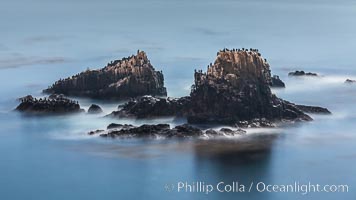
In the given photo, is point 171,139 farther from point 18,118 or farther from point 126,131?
point 18,118

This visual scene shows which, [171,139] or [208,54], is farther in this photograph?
[208,54]

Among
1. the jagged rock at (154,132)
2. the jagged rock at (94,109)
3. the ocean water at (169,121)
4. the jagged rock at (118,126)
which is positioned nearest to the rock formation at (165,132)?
the jagged rock at (154,132)

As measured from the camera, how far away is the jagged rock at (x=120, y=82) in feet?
151

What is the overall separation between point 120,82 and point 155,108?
5178 millimetres

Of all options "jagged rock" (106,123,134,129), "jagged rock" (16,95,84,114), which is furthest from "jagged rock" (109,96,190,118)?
"jagged rock" (16,95,84,114)

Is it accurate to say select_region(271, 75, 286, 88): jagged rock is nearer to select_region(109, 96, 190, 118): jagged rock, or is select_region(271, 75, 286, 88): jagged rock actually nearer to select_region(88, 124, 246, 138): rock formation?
select_region(109, 96, 190, 118): jagged rock

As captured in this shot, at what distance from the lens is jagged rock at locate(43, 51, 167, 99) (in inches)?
1811

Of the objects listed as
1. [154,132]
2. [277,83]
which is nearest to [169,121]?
[154,132]

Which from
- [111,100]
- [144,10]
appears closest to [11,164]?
[111,100]

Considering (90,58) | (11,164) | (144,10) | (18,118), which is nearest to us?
(11,164)

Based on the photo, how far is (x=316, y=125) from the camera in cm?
4084

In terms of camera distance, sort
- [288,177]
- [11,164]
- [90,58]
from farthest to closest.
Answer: [90,58] < [11,164] < [288,177]

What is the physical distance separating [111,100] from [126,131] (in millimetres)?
7447

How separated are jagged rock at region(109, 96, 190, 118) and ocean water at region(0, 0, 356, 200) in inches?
26.5
